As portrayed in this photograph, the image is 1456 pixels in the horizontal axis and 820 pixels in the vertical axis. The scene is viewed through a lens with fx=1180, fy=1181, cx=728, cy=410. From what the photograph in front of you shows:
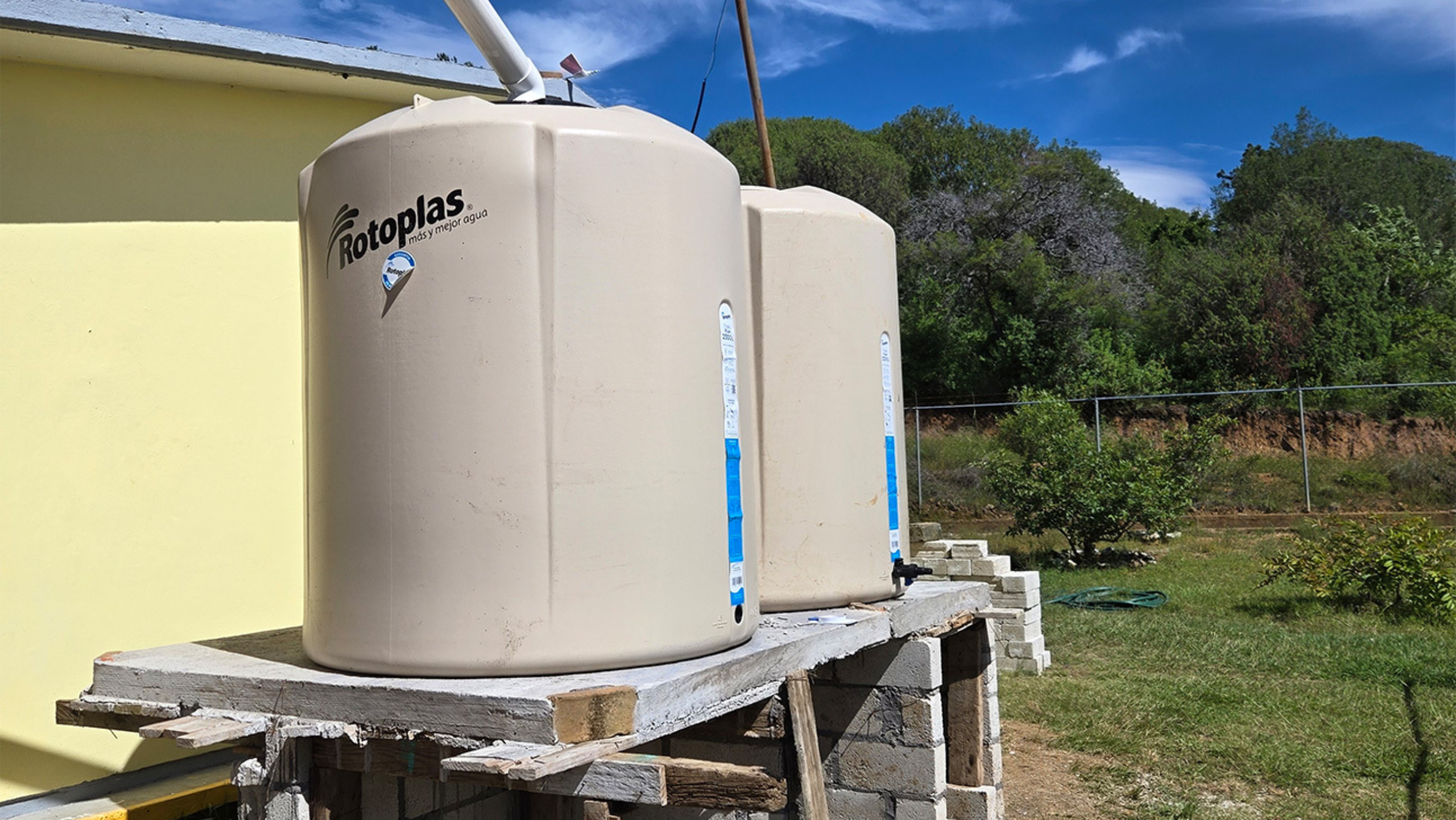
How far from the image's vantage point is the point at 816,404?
13.7 ft

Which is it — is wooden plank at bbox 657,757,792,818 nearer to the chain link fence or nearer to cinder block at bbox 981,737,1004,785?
cinder block at bbox 981,737,1004,785

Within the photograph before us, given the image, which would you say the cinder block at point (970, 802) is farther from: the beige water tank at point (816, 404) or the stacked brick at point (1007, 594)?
the stacked brick at point (1007, 594)

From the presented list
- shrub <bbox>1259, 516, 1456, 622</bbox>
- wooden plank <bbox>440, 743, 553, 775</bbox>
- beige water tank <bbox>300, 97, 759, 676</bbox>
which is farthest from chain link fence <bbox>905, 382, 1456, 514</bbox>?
wooden plank <bbox>440, 743, 553, 775</bbox>

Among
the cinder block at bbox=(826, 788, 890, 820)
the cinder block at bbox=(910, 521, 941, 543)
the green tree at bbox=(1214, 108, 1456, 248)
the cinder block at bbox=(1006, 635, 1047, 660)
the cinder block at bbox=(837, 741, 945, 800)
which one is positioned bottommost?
the cinder block at bbox=(1006, 635, 1047, 660)

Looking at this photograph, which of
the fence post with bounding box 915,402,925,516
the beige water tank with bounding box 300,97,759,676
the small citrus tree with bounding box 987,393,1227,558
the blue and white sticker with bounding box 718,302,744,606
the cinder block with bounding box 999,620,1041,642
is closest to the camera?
the beige water tank with bounding box 300,97,759,676

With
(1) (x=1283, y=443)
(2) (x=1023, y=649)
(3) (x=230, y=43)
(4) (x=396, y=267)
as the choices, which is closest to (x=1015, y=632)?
(2) (x=1023, y=649)

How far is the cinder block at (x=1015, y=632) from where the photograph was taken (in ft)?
31.9

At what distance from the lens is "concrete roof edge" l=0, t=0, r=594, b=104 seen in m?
4.05

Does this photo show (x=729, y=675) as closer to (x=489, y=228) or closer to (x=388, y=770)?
(x=388, y=770)

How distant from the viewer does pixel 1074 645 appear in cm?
1062

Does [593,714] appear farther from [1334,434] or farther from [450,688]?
[1334,434]

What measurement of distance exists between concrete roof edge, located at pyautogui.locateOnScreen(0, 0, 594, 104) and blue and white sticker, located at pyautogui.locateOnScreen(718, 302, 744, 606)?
1.46 metres

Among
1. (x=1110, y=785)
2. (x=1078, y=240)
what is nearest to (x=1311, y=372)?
(x=1078, y=240)

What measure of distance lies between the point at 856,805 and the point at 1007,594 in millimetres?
5208
